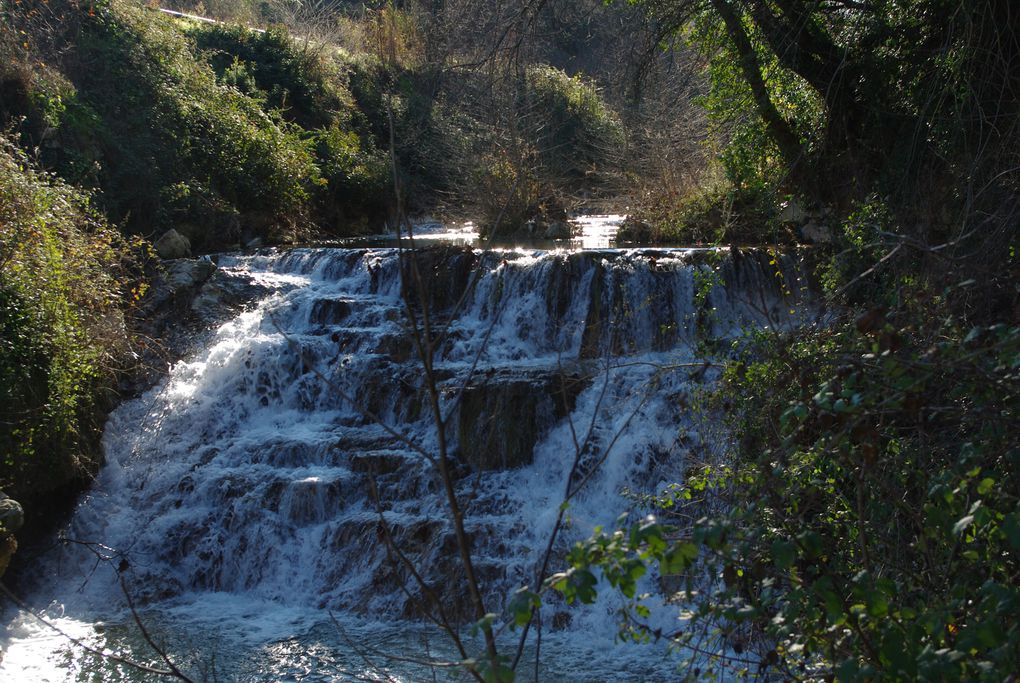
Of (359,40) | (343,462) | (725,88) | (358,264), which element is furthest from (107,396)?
(359,40)

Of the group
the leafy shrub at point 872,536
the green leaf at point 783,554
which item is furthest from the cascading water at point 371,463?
the green leaf at point 783,554

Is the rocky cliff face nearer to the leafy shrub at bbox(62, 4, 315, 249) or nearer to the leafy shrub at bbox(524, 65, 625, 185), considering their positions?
the leafy shrub at bbox(62, 4, 315, 249)

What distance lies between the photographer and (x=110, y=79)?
1498 centimetres

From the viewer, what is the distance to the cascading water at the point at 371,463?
6805 mm

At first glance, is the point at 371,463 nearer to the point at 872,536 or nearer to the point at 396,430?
the point at 396,430

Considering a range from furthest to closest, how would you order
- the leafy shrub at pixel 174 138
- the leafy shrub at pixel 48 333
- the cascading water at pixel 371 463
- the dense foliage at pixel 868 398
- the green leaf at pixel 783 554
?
1. the leafy shrub at pixel 174 138
2. the leafy shrub at pixel 48 333
3. the cascading water at pixel 371 463
4. the dense foliage at pixel 868 398
5. the green leaf at pixel 783 554

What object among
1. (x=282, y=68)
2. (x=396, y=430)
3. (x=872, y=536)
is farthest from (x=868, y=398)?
(x=282, y=68)

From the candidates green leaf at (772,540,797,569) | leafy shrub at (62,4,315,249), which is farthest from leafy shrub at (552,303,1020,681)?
leafy shrub at (62,4,315,249)

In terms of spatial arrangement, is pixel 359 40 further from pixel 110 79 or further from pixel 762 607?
pixel 762 607

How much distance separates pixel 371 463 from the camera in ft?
27.7

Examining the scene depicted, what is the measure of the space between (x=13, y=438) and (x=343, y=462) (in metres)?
2.83

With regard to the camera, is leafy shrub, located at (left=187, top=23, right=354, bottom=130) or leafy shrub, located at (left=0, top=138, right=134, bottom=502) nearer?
leafy shrub, located at (left=0, top=138, right=134, bottom=502)

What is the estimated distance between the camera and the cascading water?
268 inches

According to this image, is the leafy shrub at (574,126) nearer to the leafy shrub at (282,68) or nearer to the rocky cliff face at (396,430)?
the leafy shrub at (282,68)
